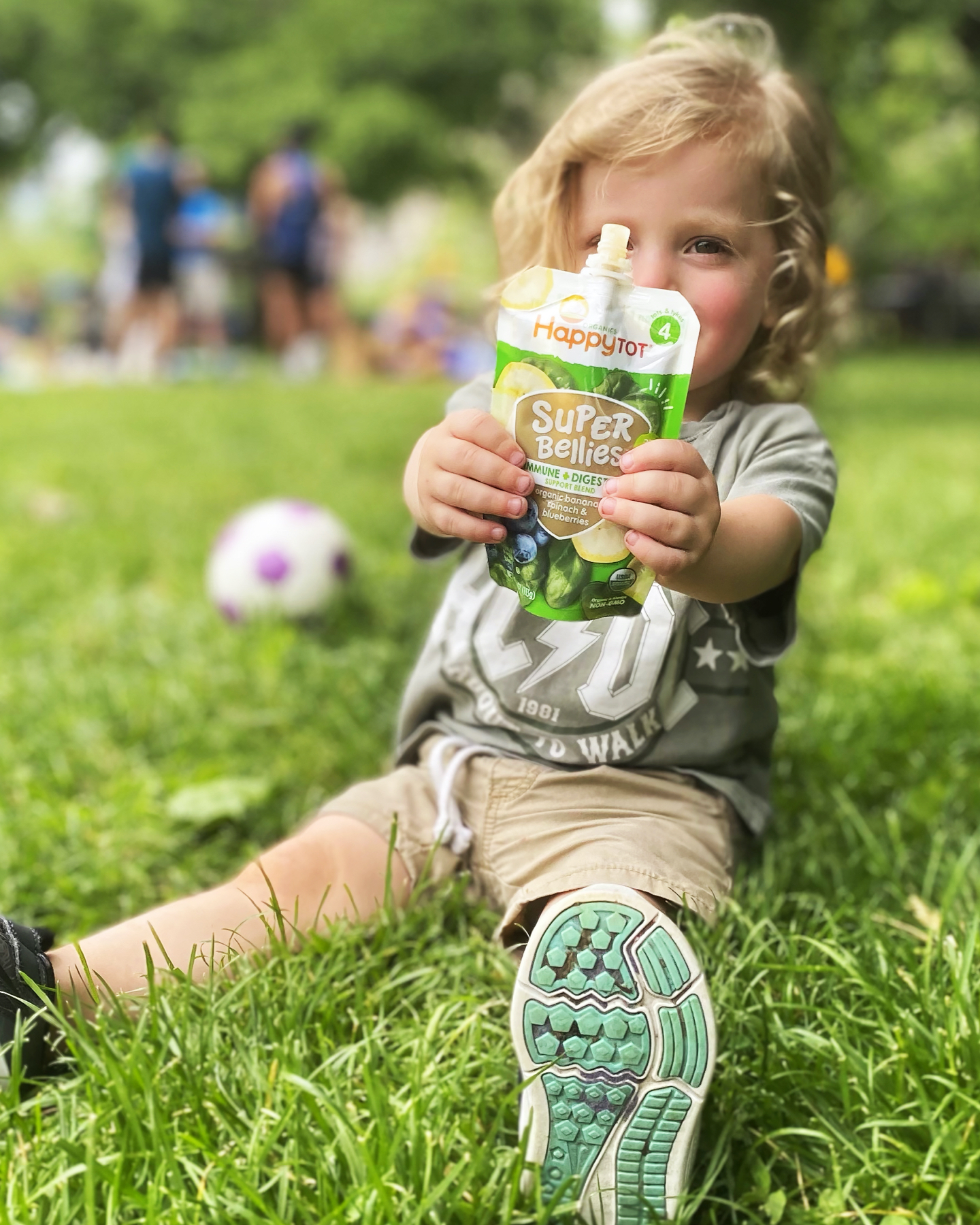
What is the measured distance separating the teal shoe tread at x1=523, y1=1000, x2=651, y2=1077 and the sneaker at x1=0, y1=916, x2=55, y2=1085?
0.53m

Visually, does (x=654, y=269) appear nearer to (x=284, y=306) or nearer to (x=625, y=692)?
(x=625, y=692)

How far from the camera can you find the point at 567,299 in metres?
1.16

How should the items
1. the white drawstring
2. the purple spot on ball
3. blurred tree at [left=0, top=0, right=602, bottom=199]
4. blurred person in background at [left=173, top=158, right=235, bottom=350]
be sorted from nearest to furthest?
the white drawstring
the purple spot on ball
blurred person in background at [left=173, top=158, right=235, bottom=350]
blurred tree at [left=0, top=0, right=602, bottom=199]

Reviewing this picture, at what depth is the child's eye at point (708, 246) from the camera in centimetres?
140

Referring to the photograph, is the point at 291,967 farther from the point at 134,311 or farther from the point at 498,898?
the point at 134,311

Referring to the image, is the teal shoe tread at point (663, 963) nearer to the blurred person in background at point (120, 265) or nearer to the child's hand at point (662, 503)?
the child's hand at point (662, 503)

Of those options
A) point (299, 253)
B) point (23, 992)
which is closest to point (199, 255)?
point (299, 253)

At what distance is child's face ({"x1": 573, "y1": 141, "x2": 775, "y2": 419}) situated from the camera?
138 cm

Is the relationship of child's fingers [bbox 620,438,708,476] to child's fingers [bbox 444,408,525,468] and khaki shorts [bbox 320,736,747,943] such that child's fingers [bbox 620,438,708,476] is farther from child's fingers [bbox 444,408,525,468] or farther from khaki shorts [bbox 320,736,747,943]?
khaki shorts [bbox 320,736,747,943]

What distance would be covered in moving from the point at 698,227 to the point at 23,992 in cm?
116

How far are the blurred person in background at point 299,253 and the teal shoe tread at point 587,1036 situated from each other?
977 centimetres

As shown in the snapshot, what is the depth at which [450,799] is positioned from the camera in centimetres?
161

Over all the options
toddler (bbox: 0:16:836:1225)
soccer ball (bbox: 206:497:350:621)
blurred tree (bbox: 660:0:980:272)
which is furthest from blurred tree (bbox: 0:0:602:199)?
toddler (bbox: 0:16:836:1225)

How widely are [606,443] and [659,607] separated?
38 cm
